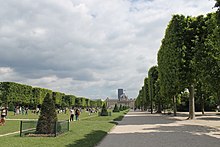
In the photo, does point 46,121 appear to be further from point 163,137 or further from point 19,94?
point 19,94

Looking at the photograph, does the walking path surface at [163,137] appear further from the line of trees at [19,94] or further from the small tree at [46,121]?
the line of trees at [19,94]

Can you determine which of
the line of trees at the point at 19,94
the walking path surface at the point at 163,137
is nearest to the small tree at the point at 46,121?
the walking path surface at the point at 163,137

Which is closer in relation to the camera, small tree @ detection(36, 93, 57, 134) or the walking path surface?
the walking path surface

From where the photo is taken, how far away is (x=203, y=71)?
78.1 feet

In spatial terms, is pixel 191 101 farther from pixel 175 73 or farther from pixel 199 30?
pixel 199 30

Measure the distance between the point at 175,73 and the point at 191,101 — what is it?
3.79m

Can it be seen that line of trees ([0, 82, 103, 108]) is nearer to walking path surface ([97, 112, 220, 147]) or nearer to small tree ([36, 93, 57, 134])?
walking path surface ([97, 112, 220, 147])

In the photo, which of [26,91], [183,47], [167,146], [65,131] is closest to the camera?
[167,146]

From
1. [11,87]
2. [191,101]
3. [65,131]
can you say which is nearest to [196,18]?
[191,101]

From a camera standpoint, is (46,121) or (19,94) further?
(19,94)

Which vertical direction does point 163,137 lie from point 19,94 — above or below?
below

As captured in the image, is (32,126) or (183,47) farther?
(183,47)

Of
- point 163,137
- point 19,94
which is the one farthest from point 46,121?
point 19,94

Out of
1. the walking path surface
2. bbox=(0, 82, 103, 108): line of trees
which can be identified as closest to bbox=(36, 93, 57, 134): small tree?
the walking path surface
